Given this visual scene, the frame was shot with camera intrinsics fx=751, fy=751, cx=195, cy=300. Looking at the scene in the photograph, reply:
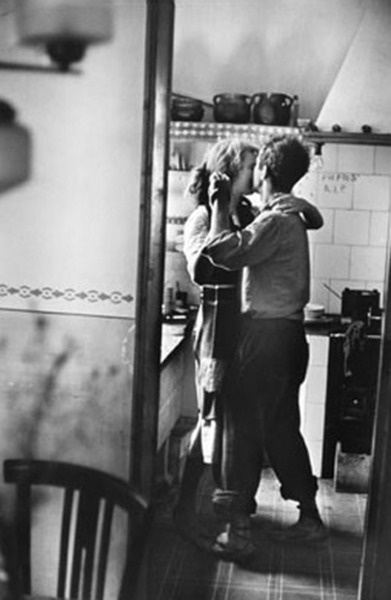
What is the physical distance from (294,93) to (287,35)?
0.30 meters

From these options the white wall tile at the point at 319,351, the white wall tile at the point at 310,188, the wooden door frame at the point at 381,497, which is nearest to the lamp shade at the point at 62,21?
the wooden door frame at the point at 381,497

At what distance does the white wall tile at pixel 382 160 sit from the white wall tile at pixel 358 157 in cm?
2

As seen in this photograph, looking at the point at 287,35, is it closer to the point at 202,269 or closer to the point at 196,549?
the point at 202,269

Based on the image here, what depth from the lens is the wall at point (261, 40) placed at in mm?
1566

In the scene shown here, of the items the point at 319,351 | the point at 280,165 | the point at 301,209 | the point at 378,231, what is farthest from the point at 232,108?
the point at 319,351

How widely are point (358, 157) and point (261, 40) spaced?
1.02 m

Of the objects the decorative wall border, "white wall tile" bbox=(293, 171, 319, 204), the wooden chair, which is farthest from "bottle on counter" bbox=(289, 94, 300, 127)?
the wooden chair

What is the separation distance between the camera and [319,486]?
8.86 ft

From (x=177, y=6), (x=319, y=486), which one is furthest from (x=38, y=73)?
(x=319, y=486)

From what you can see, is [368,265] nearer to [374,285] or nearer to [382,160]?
[374,285]

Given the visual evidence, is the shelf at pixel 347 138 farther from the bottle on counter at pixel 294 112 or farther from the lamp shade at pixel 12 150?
the lamp shade at pixel 12 150

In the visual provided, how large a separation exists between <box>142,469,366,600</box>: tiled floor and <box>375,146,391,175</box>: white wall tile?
42.6 inches

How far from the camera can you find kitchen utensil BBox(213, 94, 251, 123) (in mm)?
1986

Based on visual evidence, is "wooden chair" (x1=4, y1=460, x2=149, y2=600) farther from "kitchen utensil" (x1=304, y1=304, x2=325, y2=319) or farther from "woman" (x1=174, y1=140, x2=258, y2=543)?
"kitchen utensil" (x1=304, y1=304, x2=325, y2=319)
